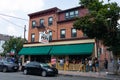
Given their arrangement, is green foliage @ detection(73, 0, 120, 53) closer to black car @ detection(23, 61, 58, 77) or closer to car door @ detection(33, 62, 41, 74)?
black car @ detection(23, 61, 58, 77)

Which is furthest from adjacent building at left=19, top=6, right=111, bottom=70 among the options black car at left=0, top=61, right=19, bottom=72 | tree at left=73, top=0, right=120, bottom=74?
tree at left=73, top=0, right=120, bottom=74

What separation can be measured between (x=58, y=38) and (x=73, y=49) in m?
5.22

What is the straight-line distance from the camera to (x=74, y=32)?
110 ft

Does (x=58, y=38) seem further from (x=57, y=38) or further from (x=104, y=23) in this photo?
(x=104, y=23)

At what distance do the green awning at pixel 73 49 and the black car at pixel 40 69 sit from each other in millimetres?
6078

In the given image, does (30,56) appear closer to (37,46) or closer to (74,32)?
(37,46)

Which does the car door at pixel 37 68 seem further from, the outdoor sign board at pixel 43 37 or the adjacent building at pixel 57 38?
the outdoor sign board at pixel 43 37

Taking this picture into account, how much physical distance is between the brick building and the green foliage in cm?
556

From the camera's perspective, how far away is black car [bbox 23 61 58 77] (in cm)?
2339

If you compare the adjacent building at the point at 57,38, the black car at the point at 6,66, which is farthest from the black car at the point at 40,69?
the adjacent building at the point at 57,38

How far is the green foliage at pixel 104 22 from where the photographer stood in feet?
73.0

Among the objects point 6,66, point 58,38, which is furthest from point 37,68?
point 58,38

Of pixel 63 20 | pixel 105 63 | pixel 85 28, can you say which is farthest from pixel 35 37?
pixel 85 28

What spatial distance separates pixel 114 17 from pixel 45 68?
336 inches
